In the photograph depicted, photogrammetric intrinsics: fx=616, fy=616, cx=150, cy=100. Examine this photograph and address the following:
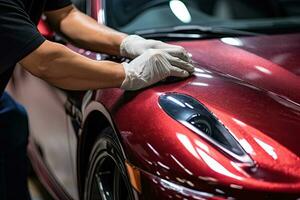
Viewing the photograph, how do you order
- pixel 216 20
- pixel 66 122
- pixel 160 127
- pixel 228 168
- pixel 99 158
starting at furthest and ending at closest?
pixel 216 20
pixel 66 122
pixel 99 158
pixel 160 127
pixel 228 168

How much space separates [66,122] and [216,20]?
2.63 ft

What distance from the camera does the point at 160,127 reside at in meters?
1.72

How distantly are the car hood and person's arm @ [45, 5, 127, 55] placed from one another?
0.93ft

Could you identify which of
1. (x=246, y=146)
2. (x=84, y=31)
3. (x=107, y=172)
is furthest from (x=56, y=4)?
(x=246, y=146)

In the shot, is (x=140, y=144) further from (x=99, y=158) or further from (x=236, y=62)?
(x=236, y=62)

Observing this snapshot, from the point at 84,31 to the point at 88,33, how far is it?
0.03 metres

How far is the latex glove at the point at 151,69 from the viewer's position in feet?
6.28

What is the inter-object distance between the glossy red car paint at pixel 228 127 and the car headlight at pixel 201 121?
0.06 ft

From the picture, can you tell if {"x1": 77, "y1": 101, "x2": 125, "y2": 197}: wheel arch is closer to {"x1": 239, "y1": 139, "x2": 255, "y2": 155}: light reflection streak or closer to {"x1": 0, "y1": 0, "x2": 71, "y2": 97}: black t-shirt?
{"x1": 0, "y1": 0, "x2": 71, "y2": 97}: black t-shirt

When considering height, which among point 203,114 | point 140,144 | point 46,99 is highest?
point 203,114

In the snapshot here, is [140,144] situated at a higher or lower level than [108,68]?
lower

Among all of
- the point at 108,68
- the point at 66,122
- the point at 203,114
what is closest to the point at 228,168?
the point at 203,114

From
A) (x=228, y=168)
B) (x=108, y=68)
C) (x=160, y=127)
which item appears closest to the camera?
(x=228, y=168)

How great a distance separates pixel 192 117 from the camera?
174 cm
